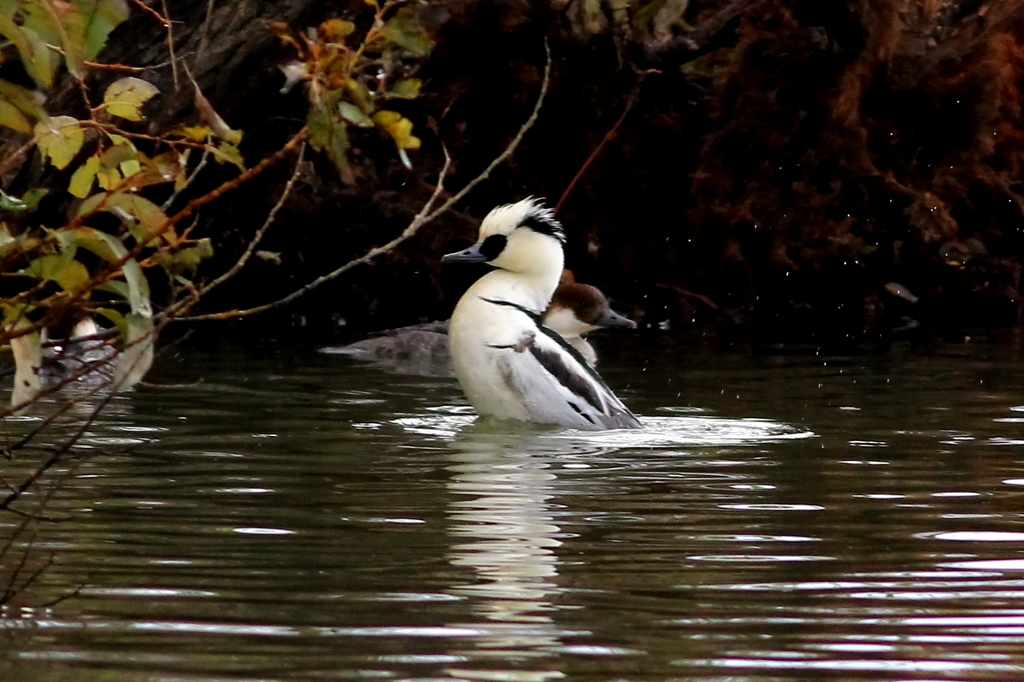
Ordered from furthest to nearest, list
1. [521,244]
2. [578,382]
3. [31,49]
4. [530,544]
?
1. [521,244]
2. [578,382]
3. [530,544]
4. [31,49]

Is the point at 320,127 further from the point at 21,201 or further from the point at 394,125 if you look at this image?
the point at 21,201

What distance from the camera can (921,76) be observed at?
18125 millimetres

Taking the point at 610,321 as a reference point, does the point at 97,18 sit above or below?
above

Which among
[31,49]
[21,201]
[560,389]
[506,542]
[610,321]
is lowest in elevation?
[506,542]

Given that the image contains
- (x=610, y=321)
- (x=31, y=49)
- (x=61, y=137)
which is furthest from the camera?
(x=610, y=321)

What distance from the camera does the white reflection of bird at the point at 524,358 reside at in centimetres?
946

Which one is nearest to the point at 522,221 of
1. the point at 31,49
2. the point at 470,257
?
the point at 470,257

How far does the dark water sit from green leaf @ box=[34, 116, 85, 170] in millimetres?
695

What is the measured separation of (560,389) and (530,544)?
11.8 feet

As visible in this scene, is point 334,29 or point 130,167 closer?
point 334,29

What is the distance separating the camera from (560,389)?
946 centimetres

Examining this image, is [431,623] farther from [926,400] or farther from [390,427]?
[926,400]

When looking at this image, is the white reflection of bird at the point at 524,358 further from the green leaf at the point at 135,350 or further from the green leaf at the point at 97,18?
the green leaf at the point at 97,18

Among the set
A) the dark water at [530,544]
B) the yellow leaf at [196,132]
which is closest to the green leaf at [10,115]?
the yellow leaf at [196,132]
